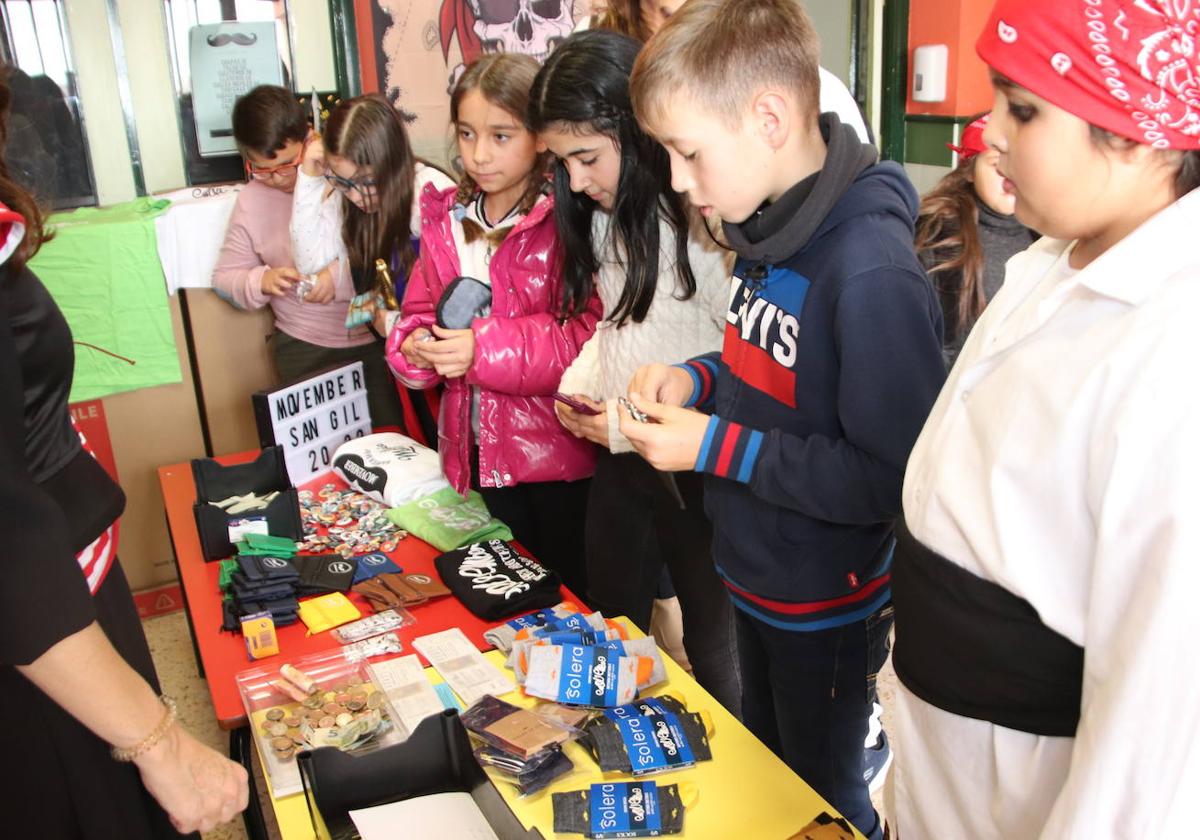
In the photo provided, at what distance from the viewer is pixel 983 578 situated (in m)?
0.89

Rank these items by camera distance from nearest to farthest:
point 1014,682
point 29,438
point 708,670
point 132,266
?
point 1014,682 → point 29,438 → point 708,670 → point 132,266

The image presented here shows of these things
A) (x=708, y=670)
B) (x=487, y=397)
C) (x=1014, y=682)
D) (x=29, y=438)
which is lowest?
(x=708, y=670)

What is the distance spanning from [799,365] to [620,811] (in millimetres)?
623

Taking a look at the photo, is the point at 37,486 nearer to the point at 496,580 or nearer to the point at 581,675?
→ the point at 581,675

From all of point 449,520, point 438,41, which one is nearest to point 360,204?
point 449,520

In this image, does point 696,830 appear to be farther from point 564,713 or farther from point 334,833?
point 334,833

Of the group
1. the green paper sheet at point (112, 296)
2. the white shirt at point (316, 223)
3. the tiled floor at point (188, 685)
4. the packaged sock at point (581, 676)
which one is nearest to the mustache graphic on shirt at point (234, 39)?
the green paper sheet at point (112, 296)

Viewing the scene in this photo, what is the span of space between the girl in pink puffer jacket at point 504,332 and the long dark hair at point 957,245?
834mm

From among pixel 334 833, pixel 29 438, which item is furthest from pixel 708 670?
pixel 29 438

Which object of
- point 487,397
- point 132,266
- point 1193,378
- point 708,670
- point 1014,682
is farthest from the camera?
point 132,266

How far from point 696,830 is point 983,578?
1.63 feet

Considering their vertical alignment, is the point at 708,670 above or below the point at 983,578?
below

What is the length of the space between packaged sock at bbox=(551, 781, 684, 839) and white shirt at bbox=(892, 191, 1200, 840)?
0.35 meters

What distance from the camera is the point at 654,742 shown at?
50.7 inches
